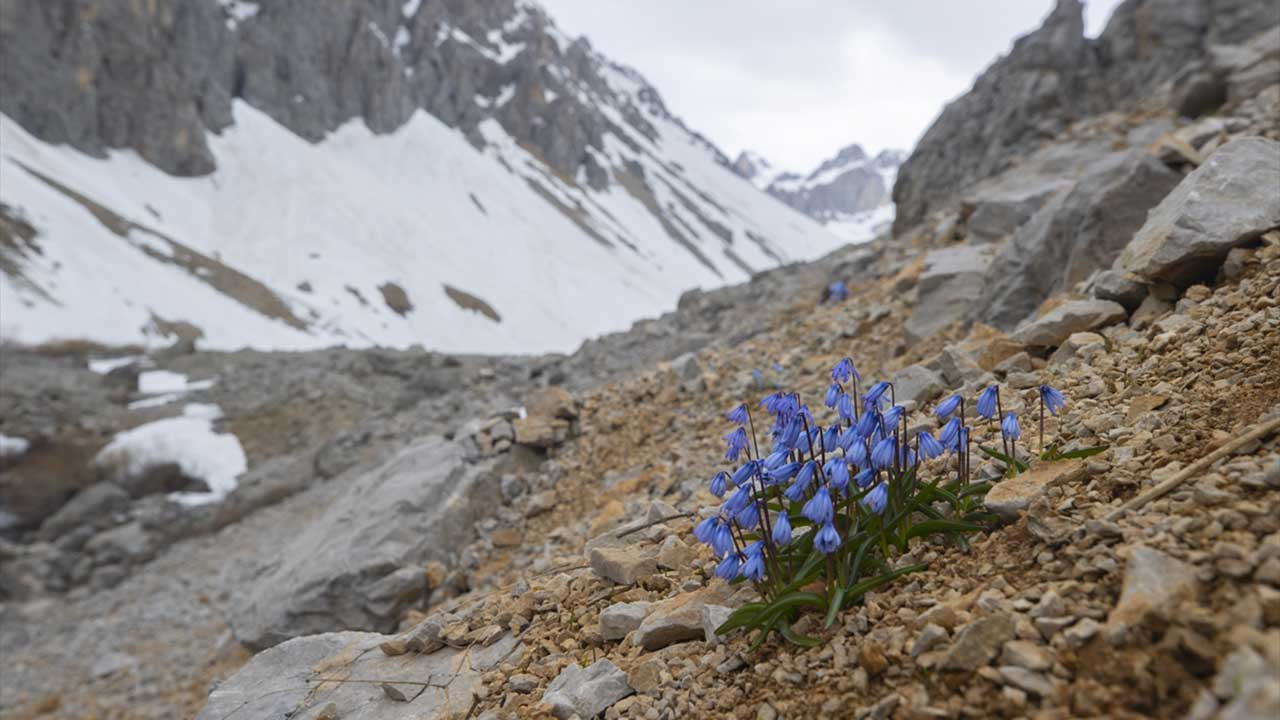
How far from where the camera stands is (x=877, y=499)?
10.7 feet

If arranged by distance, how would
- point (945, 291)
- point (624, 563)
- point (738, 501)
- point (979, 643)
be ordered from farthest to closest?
point (945, 291) → point (624, 563) → point (738, 501) → point (979, 643)

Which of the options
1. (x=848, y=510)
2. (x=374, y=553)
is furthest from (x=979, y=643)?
(x=374, y=553)

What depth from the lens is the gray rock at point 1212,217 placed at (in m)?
4.89

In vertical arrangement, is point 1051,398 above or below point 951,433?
above

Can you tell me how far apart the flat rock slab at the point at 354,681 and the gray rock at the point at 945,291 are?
6.46m

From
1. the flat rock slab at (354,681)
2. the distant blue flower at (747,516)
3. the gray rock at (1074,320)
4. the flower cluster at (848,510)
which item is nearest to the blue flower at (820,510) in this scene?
the flower cluster at (848,510)

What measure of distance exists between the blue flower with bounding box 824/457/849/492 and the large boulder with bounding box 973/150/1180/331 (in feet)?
17.3

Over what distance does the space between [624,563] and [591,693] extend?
4.11 feet

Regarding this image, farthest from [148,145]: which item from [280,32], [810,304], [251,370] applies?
[810,304]

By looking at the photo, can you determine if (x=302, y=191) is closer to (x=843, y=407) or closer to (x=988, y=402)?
(x=843, y=407)

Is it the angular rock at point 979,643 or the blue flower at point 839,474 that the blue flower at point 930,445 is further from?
the angular rock at point 979,643

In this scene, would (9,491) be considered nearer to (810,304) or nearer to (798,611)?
(810,304)

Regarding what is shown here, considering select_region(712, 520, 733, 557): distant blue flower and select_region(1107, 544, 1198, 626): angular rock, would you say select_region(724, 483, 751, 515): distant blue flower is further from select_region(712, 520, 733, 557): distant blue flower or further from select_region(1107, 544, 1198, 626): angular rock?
select_region(1107, 544, 1198, 626): angular rock

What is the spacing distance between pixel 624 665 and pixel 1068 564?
2.15 metres
